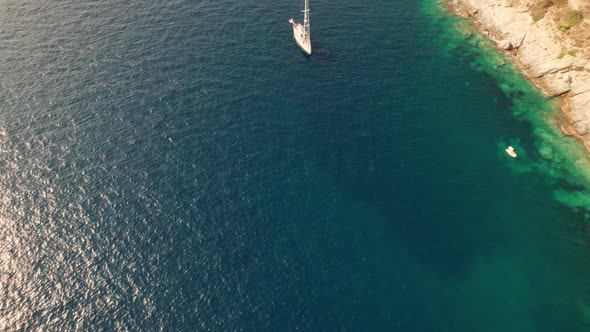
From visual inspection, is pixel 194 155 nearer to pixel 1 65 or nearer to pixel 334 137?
pixel 334 137

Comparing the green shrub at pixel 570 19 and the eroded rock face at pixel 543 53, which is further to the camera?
the green shrub at pixel 570 19

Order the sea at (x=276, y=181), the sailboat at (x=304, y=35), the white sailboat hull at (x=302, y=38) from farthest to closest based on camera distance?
the white sailboat hull at (x=302, y=38) → the sailboat at (x=304, y=35) → the sea at (x=276, y=181)

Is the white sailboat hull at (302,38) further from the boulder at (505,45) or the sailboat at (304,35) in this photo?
the boulder at (505,45)

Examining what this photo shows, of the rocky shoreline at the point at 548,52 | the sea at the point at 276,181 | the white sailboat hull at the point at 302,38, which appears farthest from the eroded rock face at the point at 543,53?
the white sailboat hull at the point at 302,38

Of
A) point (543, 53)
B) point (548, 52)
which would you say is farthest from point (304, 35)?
point (548, 52)

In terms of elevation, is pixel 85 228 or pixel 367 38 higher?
pixel 367 38

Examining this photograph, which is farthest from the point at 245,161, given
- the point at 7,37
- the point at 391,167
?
the point at 7,37

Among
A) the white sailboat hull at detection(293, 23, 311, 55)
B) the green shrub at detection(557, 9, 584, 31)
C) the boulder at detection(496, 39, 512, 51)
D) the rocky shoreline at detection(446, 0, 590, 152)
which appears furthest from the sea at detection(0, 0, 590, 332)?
the green shrub at detection(557, 9, 584, 31)

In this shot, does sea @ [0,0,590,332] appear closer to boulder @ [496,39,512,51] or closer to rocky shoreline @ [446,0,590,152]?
rocky shoreline @ [446,0,590,152]
